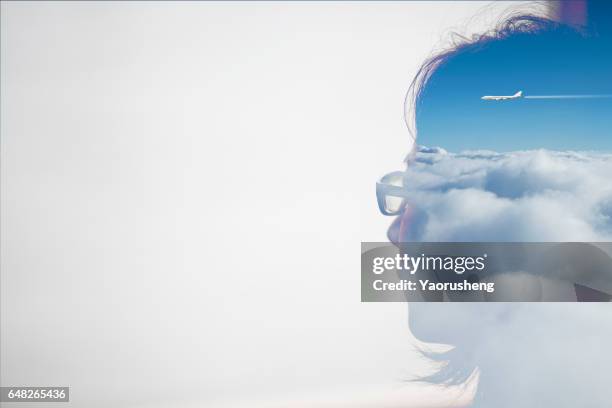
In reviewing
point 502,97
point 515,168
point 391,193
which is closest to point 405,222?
point 391,193

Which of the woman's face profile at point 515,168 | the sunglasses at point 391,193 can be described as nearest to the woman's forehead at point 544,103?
the woman's face profile at point 515,168

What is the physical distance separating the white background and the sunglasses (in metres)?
0.03

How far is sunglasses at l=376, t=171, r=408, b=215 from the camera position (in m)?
2.01

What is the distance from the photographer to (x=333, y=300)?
A: 2.01 metres

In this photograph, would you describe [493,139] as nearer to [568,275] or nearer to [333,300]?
[568,275]

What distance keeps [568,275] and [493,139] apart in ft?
1.82

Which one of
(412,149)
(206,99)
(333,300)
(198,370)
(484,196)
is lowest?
(198,370)

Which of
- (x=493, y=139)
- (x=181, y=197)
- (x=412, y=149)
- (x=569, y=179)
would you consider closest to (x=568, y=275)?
(x=569, y=179)

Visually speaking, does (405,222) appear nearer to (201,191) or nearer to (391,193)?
(391,193)

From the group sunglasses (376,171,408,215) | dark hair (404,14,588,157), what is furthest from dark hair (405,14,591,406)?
sunglasses (376,171,408,215)

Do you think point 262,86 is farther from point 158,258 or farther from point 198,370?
point 198,370

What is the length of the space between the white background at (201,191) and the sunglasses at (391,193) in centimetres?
3

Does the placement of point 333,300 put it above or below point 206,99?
below

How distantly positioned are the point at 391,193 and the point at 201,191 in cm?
70
